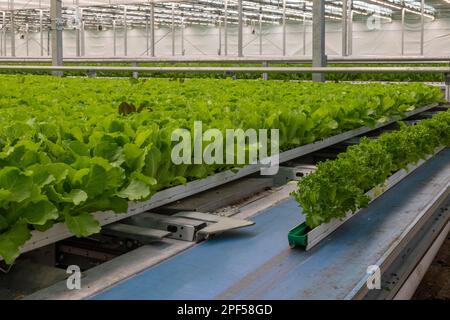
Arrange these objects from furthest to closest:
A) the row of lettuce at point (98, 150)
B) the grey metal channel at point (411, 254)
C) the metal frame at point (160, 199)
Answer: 1. the grey metal channel at point (411, 254)
2. the metal frame at point (160, 199)
3. the row of lettuce at point (98, 150)

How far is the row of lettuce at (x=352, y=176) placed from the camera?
2613 millimetres

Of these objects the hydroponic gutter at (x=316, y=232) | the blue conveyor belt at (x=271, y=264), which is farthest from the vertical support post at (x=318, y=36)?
the blue conveyor belt at (x=271, y=264)

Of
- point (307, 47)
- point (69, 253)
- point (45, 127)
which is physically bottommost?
point (69, 253)

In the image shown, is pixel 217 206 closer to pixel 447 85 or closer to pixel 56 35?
pixel 447 85

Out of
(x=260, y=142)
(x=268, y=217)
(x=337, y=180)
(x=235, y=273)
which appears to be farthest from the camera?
(x=260, y=142)

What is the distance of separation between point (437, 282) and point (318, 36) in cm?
519

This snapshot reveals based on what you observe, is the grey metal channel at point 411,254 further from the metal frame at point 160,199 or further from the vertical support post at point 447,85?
the vertical support post at point 447,85

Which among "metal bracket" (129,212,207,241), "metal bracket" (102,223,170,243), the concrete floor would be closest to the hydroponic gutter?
"metal bracket" (129,212,207,241)

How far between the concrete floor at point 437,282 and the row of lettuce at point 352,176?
0.92 metres

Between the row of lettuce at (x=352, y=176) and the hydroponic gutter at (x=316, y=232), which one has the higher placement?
the row of lettuce at (x=352, y=176)

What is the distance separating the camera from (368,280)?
223 cm
